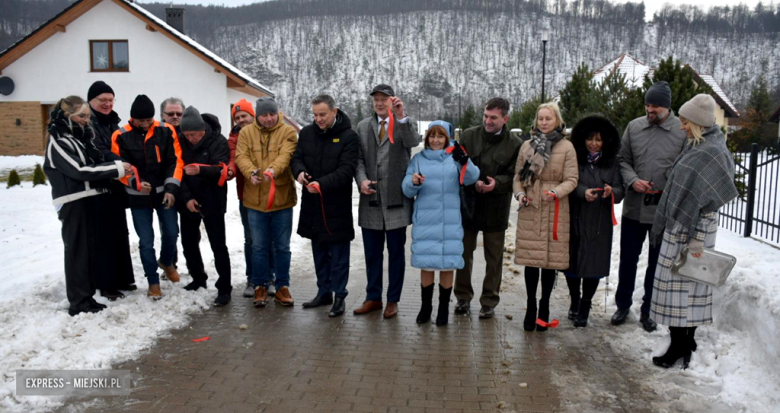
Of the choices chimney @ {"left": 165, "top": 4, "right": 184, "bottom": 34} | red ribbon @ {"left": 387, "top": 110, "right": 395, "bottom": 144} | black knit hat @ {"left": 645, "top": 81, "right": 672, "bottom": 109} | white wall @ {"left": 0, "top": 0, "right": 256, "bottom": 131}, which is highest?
chimney @ {"left": 165, "top": 4, "right": 184, "bottom": 34}

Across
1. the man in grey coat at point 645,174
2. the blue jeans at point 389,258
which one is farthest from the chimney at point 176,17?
the man in grey coat at point 645,174

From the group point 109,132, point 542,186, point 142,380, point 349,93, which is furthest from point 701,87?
point 349,93

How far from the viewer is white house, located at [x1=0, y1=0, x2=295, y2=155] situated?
23.5 meters

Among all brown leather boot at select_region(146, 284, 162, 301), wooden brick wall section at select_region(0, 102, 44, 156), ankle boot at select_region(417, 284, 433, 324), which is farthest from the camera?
wooden brick wall section at select_region(0, 102, 44, 156)

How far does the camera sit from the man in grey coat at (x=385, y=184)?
5.77 metres

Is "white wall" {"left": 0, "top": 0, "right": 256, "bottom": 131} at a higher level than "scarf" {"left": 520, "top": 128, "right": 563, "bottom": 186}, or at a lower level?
higher

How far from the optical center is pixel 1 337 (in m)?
4.63

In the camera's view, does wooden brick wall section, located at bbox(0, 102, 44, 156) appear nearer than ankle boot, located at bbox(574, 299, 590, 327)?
No

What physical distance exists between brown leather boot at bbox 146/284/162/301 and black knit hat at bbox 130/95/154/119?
5.75 ft

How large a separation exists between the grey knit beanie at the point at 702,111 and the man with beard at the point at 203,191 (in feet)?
14.6

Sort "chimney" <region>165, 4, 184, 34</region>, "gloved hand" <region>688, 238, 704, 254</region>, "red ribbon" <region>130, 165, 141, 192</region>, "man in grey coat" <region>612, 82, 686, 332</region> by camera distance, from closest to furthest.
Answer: "gloved hand" <region>688, 238, 704, 254</region> < "man in grey coat" <region>612, 82, 686, 332</region> < "red ribbon" <region>130, 165, 141, 192</region> < "chimney" <region>165, 4, 184, 34</region>

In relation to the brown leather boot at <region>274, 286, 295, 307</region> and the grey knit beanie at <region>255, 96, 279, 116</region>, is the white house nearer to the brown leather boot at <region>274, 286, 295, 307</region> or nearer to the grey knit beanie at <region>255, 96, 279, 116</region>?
the grey knit beanie at <region>255, 96, 279, 116</region>

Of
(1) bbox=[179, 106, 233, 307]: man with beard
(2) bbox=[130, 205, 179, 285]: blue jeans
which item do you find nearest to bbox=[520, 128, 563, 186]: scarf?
(1) bbox=[179, 106, 233, 307]: man with beard

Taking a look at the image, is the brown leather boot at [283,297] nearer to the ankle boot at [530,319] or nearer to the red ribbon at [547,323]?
the ankle boot at [530,319]
